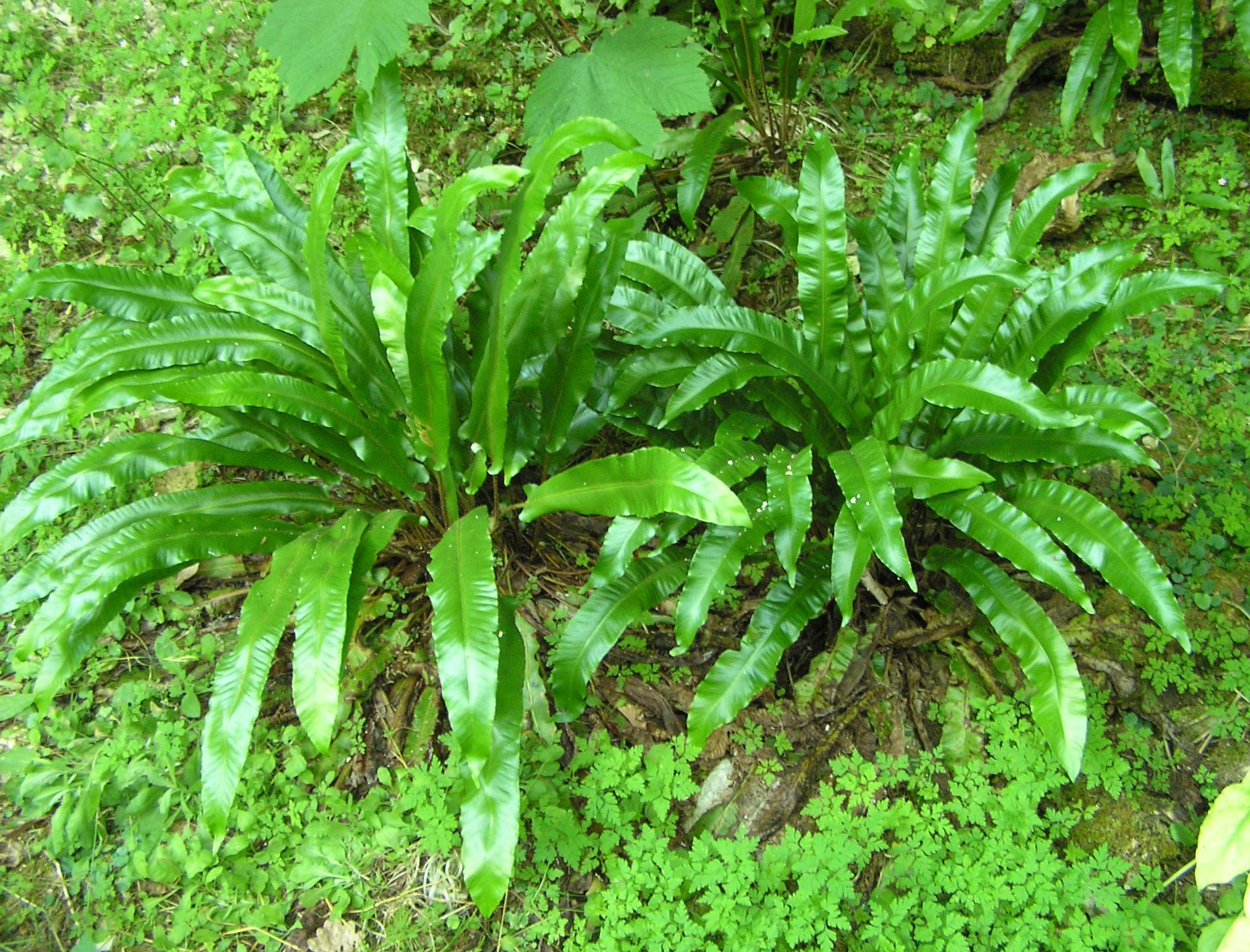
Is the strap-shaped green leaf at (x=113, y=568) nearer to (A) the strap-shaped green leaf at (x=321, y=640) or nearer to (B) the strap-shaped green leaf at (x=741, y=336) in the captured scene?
(A) the strap-shaped green leaf at (x=321, y=640)

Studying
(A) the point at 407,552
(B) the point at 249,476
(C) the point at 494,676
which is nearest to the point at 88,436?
(B) the point at 249,476

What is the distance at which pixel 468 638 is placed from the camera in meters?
2.08

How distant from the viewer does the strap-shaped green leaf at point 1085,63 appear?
345 cm

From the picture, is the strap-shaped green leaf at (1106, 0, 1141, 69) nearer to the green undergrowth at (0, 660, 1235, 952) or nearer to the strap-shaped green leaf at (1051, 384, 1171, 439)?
the strap-shaped green leaf at (1051, 384, 1171, 439)

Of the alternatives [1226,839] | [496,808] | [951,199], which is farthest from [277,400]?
[1226,839]

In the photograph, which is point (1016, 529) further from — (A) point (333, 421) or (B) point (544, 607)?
(A) point (333, 421)

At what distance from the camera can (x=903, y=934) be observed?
2256mm

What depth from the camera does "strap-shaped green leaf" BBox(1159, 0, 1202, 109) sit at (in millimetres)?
3338

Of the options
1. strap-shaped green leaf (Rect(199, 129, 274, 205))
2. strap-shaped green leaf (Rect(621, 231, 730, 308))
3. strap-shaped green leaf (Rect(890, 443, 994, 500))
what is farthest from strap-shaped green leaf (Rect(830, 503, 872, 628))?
strap-shaped green leaf (Rect(199, 129, 274, 205))

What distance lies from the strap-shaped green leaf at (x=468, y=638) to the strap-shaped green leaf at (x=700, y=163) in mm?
1743

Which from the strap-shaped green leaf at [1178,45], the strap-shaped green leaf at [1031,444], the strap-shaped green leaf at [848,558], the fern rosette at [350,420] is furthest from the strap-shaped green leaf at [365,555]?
the strap-shaped green leaf at [1178,45]

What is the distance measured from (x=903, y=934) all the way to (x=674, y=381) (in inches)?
64.4

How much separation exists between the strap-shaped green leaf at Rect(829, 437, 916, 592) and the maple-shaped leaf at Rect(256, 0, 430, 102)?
1.73 metres

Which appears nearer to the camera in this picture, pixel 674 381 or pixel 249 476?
pixel 674 381
